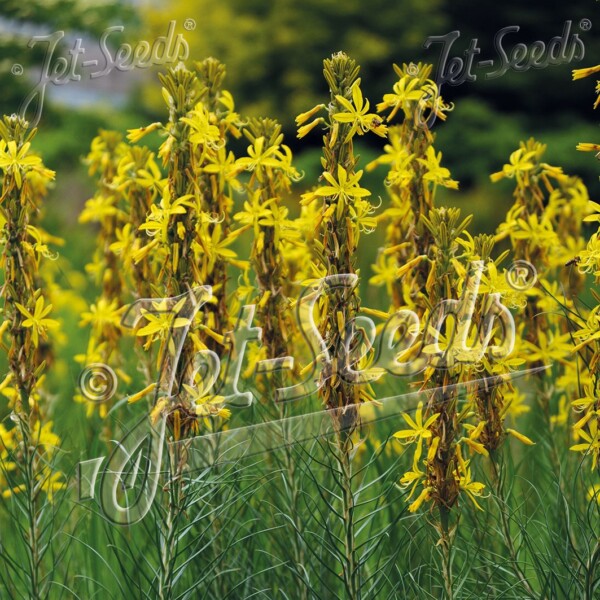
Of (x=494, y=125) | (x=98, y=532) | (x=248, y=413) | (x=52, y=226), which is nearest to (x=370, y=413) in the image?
(x=248, y=413)

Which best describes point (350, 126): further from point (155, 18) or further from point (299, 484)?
point (155, 18)

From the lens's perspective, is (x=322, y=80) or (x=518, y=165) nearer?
(x=518, y=165)

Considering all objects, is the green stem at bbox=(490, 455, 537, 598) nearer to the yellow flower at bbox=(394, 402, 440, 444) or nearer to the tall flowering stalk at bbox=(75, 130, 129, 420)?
the yellow flower at bbox=(394, 402, 440, 444)

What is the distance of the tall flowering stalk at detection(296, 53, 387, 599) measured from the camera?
224cm

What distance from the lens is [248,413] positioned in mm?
3229

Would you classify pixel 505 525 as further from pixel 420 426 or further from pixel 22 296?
pixel 22 296

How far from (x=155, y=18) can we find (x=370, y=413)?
1419cm

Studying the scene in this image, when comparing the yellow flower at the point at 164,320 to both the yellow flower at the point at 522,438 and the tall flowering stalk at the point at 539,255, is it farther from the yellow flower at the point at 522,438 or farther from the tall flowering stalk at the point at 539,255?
the tall flowering stalk at the point at 539,255

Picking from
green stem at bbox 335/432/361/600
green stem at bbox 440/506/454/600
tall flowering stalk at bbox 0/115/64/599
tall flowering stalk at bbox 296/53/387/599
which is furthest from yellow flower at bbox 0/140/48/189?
green stem at bbox 440/506/454/600

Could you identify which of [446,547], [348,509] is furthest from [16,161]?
[446,547]

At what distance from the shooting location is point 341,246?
7.36 ft

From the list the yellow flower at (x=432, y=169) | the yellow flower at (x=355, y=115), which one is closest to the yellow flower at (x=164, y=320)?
the yellow flower at (x=355, y=115)

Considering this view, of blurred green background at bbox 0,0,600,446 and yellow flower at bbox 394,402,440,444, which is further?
blurred green background at bbox 0,0,600,446

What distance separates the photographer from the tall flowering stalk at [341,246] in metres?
2.24
